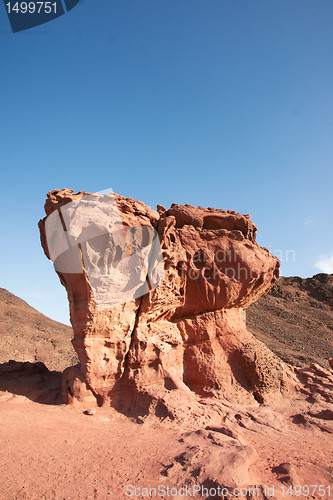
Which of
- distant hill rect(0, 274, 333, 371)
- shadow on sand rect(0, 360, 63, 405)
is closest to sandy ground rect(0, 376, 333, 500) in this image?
shadow on sand rect(0, 360, 63, 405)

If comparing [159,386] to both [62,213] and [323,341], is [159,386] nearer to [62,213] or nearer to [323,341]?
[62,213]

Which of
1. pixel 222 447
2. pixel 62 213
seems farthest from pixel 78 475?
pixel 62 213

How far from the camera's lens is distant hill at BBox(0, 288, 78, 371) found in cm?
1758

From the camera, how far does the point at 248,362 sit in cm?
818

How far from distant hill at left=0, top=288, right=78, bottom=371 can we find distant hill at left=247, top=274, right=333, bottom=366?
12390mm

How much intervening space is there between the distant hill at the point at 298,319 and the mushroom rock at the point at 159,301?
10975 mm

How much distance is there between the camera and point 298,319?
25.5 metres

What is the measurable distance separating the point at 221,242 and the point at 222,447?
196 inches

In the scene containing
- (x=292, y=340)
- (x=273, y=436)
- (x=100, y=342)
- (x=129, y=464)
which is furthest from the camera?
(x=292, y=340)

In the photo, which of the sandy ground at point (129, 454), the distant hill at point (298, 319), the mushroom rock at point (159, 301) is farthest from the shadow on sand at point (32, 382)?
the distant hill at point (298, 319)

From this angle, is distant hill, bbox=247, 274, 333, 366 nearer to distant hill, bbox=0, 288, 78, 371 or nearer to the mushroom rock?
the mushroom rock

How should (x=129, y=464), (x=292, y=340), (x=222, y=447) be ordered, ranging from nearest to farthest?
(x=129, y=464), (x=222, y=447), (x=292, y=340)

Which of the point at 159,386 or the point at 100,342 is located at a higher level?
the point at 100,342

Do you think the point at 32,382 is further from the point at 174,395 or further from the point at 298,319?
the point at 298,319
